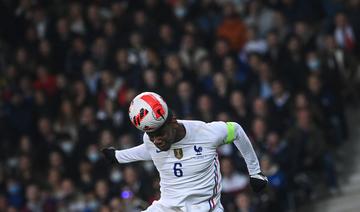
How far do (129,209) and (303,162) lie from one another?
2.56 meters

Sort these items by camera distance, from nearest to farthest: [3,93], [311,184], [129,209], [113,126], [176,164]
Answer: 1. [176,164]
2. [129,209]
3. [311,184]
4. [113,126]
5. [3,93]

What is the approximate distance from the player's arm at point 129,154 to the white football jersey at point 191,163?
23 cm

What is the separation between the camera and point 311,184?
50.6 ft

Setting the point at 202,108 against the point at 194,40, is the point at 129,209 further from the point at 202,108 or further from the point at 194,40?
the point at 194,40

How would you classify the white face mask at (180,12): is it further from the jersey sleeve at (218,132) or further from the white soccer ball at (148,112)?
the white soccer ball at (148,112)

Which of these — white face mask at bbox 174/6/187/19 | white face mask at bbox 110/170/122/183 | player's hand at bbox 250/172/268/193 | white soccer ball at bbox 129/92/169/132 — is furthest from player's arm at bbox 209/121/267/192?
white face mask at bbox 174/6/187/19

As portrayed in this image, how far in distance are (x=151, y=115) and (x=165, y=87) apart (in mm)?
7096

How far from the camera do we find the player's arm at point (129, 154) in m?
10.2

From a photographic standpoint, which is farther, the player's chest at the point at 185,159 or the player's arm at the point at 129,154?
the player's arm at the point at 129,154

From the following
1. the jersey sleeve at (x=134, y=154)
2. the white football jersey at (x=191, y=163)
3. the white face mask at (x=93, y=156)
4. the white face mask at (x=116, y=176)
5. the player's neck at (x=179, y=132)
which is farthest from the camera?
the white face mask at (x=93, y=156)

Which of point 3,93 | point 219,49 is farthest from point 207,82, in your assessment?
point 3,93

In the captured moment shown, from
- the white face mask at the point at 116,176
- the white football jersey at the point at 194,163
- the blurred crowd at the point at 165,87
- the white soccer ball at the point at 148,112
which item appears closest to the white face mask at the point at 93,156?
the blurred crowd at the point at 165,87

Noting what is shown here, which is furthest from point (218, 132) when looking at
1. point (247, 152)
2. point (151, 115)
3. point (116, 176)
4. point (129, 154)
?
point (116, 176)

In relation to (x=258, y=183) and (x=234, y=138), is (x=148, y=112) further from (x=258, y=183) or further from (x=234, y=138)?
(x=258, y=183)
